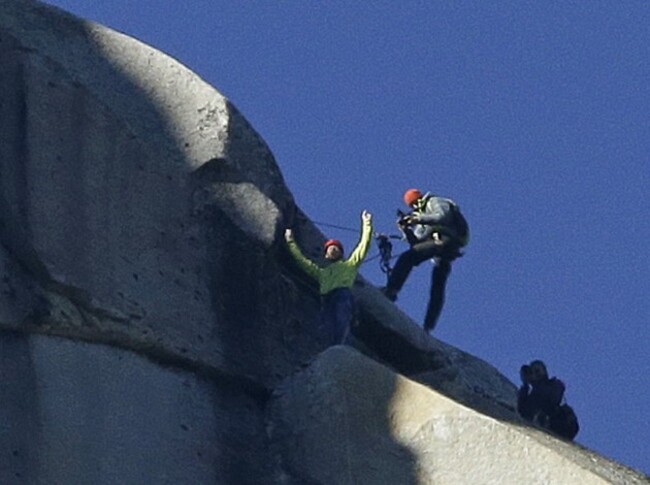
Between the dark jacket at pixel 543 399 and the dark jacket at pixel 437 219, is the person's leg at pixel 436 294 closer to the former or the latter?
the dark jacket at pixel 437 219

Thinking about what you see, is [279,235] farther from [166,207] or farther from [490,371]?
[490,371]

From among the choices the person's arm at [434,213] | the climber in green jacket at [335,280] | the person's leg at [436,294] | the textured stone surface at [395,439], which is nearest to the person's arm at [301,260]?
the climber in green jacket at [335,280]

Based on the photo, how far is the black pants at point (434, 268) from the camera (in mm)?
Result: 29656

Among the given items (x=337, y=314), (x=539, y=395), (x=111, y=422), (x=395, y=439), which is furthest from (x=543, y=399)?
(x=111, y=422)

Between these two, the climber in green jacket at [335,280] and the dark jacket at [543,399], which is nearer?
the climber in green jacket at [335,280]

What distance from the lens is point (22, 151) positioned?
26.4m

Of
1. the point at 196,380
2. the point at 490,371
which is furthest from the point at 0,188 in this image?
the point at 490,371

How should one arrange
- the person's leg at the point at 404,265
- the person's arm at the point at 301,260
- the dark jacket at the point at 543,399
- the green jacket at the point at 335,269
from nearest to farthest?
the green jacket at the point at 335,269, the person's arm at the point at 301,260, the dark jacket at the point at 543,399, the person's leg at the point at 404,265

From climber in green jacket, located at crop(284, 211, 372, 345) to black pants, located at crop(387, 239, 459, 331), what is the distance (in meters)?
1.66

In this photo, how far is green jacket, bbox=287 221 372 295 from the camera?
90.6ft

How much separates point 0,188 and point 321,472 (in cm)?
305

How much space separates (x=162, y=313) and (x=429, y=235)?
3.82m

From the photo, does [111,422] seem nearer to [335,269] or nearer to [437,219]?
[335,269]

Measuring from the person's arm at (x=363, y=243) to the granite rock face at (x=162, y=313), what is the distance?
418 millimetres
